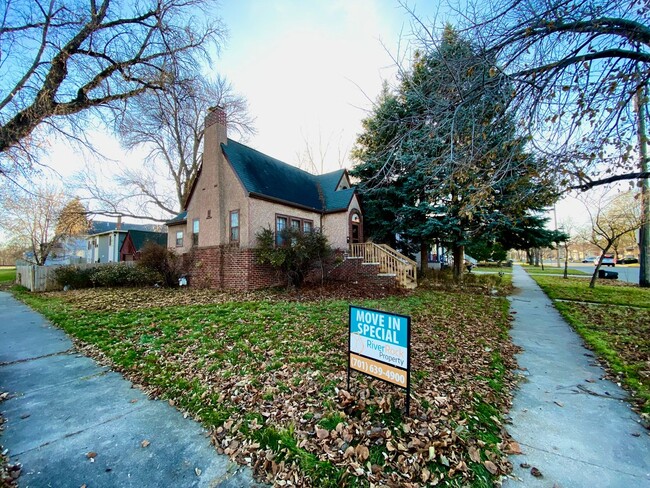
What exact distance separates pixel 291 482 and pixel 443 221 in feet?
47.6

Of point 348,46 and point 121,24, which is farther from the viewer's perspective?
point 121,24

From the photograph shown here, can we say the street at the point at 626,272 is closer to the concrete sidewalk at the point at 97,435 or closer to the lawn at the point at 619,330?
the lawn at the point at 619,330

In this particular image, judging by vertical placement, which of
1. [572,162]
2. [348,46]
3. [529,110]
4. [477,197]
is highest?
[348,46]

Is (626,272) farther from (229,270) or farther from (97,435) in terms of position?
(97,435)

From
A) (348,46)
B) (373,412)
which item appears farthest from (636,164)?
(373,412)

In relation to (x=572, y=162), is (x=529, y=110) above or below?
above

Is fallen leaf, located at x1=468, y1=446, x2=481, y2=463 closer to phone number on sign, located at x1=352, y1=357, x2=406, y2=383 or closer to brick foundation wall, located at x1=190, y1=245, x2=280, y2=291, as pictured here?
phone number on sign, located at x1=352, y1=357, x2=406, y2=383

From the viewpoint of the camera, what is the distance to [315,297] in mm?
10281

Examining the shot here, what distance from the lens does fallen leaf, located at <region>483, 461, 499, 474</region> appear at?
95.7 inches

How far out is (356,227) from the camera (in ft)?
55.7

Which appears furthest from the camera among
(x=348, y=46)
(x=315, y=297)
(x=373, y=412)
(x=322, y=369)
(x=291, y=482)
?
(x=315, y=297)

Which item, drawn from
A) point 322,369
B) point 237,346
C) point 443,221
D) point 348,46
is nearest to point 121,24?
point 348,46

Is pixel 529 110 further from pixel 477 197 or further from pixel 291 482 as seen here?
pixel 291 482

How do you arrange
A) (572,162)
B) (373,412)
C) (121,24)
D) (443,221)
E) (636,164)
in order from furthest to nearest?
(443,221), (121,24), (636,164), (572,162), (373,412)
